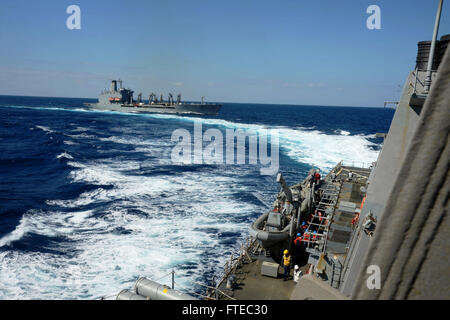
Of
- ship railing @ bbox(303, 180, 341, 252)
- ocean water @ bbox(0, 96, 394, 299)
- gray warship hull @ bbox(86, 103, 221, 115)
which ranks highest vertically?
gray warship hull @ bbox(86, 103, 221, 115)

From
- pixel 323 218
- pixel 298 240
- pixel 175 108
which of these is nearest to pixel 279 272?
pixel 298 240

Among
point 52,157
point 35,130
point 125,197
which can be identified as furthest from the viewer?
point 35,130

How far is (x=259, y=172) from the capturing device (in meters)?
40.8

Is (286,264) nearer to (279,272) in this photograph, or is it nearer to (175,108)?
(279,272)

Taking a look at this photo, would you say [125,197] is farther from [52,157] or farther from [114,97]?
[114,97]

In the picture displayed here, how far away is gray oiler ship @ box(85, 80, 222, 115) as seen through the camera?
412 feet

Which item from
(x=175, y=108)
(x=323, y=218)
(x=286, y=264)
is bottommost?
(x=286, y=264)

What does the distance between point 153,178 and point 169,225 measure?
43.2 ft

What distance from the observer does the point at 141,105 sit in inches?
5002

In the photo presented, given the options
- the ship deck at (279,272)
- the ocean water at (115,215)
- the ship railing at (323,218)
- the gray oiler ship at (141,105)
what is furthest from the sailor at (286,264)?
the gray oiler ship at (141,105)

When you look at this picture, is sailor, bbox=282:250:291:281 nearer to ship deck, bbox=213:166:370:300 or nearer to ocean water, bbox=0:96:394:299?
ship deck, bbox=213:166:370:300

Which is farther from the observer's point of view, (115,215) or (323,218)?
(115,215)

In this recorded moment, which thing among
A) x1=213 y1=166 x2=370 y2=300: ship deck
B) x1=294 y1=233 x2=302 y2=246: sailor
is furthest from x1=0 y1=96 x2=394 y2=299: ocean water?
x1=294 y1=233 x2=302 y2=246: sailor
